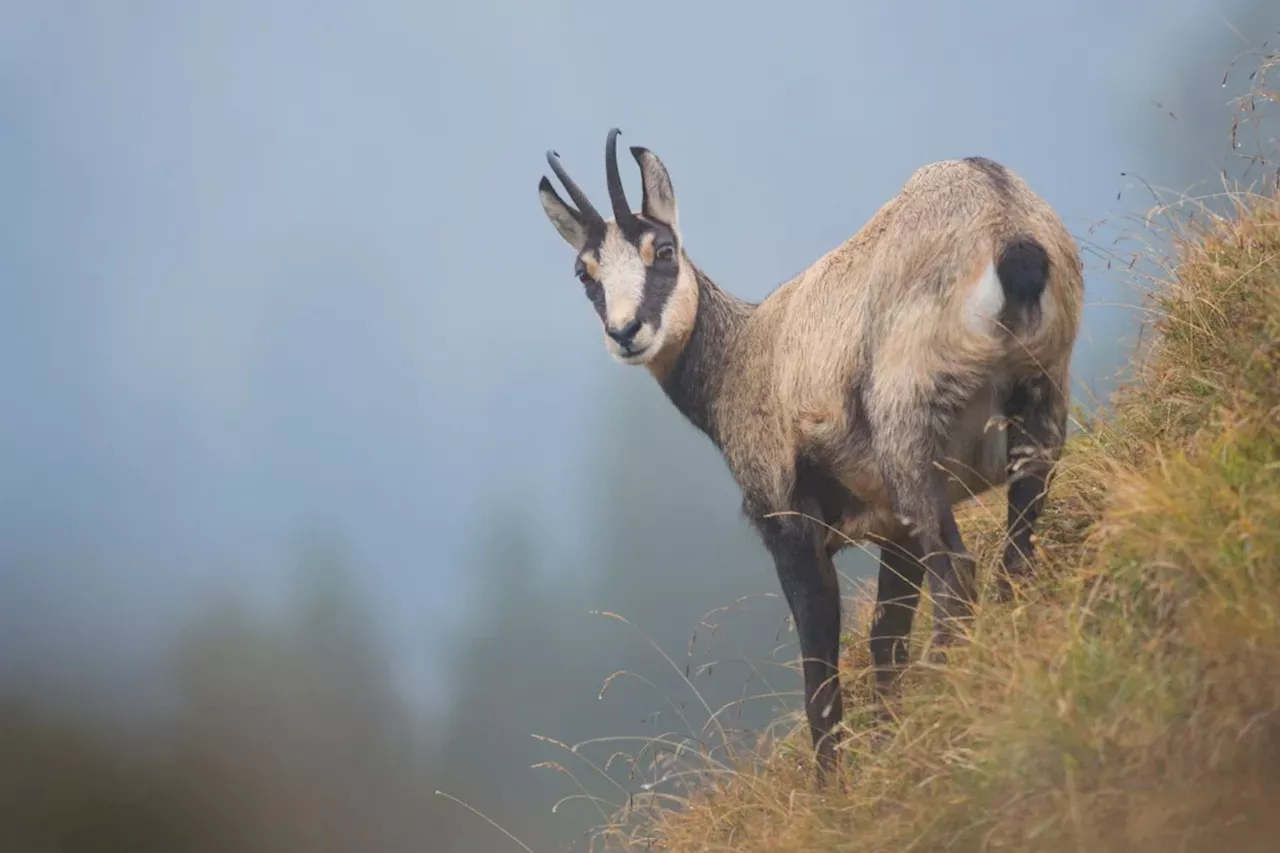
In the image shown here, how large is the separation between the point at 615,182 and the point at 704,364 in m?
1.01

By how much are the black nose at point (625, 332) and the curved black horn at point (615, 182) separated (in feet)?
1.95

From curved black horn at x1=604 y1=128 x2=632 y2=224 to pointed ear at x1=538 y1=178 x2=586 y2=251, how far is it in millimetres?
382

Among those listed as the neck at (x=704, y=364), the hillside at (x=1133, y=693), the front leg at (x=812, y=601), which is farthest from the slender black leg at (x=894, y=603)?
the hillside at (x=1133, y=693)

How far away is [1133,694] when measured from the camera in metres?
3.38

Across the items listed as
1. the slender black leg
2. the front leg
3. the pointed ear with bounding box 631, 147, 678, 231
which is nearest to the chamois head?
the pointed ear with bounding box 631, 147, 678, 231

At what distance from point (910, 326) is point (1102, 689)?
1.73m

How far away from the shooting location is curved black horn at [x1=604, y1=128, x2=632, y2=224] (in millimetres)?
6188

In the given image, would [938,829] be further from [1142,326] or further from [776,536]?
[1142,326]

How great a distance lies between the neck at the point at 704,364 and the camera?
6348 millimetres

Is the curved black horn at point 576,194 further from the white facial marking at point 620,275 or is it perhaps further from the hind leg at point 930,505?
the hind leg at point 930,505

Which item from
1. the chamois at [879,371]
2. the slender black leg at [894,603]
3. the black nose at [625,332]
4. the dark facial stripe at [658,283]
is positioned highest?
the dark facial stripe at [658,283]

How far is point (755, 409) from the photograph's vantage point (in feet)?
19.5

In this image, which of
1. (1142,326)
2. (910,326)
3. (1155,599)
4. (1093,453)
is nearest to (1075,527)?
(1093,453)

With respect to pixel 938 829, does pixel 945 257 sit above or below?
above
